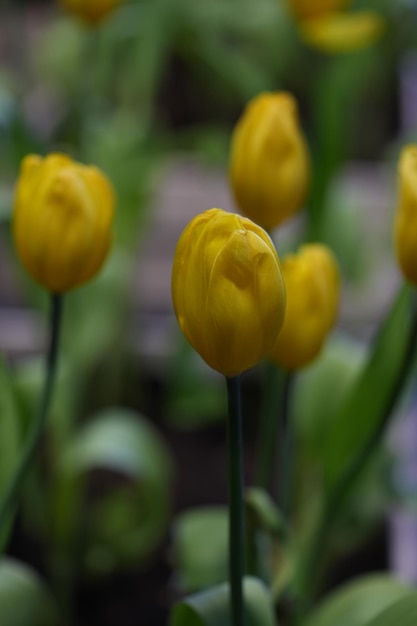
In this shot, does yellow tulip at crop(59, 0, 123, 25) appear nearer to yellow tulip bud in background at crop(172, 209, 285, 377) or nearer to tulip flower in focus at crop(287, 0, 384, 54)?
tulip flower in focus at crop(287, 0, 384, 54)

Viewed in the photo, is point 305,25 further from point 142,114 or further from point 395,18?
point 395,18

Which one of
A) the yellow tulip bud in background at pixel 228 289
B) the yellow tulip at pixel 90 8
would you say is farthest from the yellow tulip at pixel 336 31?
the yellow tulip bud in background at pixel 228 289

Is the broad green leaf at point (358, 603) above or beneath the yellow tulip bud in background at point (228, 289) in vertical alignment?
beneath

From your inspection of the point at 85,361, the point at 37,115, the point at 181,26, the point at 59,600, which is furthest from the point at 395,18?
the point at 59,600

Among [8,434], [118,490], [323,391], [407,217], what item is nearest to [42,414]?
[8,434]

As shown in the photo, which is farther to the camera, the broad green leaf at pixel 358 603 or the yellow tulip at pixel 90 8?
the yellow tulip at pixel 90 8

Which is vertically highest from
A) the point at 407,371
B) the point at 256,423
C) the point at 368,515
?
the point at 407,371

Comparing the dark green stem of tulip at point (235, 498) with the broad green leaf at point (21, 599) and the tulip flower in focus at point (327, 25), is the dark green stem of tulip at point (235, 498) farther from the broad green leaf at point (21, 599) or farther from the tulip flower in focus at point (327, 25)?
the tulip flower in focus at point (327, 25)
